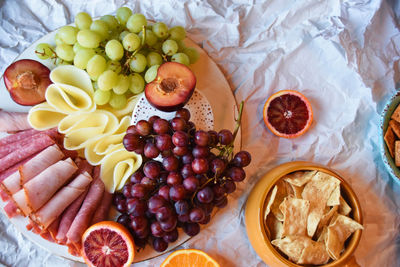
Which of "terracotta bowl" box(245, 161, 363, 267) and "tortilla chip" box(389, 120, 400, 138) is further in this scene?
"tortilla chip" box(389, 120, 400, 138)

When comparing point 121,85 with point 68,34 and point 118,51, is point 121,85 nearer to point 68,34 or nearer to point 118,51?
point 118,51

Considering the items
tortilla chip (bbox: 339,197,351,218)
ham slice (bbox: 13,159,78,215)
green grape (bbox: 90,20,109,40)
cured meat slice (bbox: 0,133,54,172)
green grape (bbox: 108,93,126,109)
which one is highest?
green grape (bbox: 90,20,109,40)

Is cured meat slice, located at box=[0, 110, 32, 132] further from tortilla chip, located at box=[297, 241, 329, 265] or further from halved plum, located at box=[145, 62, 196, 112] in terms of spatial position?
tortilla chip, located at box=[297, 241, 329, 265]

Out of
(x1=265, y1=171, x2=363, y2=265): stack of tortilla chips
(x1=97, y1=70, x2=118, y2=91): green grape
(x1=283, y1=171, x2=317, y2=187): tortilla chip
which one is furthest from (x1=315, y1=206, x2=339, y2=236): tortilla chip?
(x1=97, y1=70, x2=118, y2=91): green grape

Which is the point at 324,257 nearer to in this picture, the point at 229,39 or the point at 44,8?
the point at 229,39

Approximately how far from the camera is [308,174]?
1.16 meters

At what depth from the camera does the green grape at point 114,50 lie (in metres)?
1.12

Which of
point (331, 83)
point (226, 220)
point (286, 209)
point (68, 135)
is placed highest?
point (68, 135)

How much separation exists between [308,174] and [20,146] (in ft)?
3.34

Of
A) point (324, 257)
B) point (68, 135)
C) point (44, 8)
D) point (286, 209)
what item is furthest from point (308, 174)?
point (44, 8)

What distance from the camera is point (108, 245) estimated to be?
3.49ft

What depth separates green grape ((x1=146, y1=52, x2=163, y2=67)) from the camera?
1.18 meters

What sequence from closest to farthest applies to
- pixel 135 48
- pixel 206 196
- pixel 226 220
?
pixel 206 196 < pixel 135 48 < pixel 226 220

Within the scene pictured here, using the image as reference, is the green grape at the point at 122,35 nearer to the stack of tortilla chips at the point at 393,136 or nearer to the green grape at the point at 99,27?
the green grape at the point at 99,27
